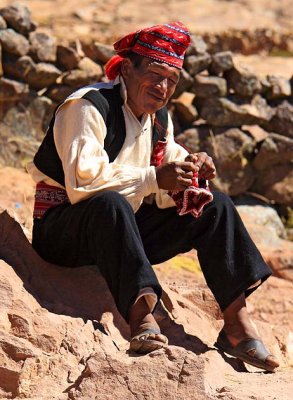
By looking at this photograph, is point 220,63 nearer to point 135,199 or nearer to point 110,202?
point 135,199

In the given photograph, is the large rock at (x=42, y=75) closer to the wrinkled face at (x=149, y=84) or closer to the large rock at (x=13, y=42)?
the large rock at (x=13, y=42)

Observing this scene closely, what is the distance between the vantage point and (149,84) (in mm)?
4352

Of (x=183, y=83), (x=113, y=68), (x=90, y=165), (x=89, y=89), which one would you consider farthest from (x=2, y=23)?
(x=90, y=165)

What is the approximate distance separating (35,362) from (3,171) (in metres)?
4.35

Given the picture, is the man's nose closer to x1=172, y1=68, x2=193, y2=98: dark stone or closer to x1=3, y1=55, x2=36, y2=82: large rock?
x1=3, y1=55, x2=36, y2=82: large rock

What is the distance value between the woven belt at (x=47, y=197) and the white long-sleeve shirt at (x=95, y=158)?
0.03 metres

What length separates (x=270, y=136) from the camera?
897 cm

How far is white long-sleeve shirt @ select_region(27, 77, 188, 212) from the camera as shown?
4000 millimetres

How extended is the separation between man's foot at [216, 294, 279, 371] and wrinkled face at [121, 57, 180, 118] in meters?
0.97

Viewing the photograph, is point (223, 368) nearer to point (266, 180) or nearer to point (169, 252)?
point (169, 252)

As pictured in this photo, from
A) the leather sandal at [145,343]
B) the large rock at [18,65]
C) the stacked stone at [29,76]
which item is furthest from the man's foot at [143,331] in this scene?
the large rock at [18,65]

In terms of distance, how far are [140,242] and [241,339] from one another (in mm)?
715

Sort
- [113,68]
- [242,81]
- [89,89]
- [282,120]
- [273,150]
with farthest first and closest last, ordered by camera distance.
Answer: [282,120], [273,150], [242,81], [113,68], [89,89]

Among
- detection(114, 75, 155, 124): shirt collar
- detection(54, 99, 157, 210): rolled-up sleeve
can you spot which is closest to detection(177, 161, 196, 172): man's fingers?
detection(54, 99, 157, 210): rolled-up sleeve
